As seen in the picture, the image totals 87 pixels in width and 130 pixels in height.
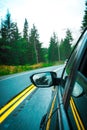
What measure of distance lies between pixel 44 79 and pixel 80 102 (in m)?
1.69

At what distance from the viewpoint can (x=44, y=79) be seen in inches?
138

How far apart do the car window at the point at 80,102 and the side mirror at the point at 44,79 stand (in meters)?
1.08

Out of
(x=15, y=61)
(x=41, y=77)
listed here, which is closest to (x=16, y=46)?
(x=15, y=61)

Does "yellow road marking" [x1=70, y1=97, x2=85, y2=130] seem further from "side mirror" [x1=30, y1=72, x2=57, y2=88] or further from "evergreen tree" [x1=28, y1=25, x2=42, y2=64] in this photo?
"evergreen tree" [x1=28, y1=25, x2=42, y2=64]

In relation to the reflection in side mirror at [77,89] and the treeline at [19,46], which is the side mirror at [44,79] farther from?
the treeline at [19,46]

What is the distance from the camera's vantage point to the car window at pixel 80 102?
166 cm

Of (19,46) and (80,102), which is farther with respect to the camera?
(19,46)

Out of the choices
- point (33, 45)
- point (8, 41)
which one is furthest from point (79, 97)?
point (33, 45)

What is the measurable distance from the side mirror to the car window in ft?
3.54

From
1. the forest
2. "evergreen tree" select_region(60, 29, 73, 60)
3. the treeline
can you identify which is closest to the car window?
the forest

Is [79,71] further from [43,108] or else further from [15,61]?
[15,61]

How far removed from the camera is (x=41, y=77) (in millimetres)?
3525

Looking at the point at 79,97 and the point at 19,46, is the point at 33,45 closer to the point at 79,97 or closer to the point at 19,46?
the point at 19,46

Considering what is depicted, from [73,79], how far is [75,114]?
13.4 inches
